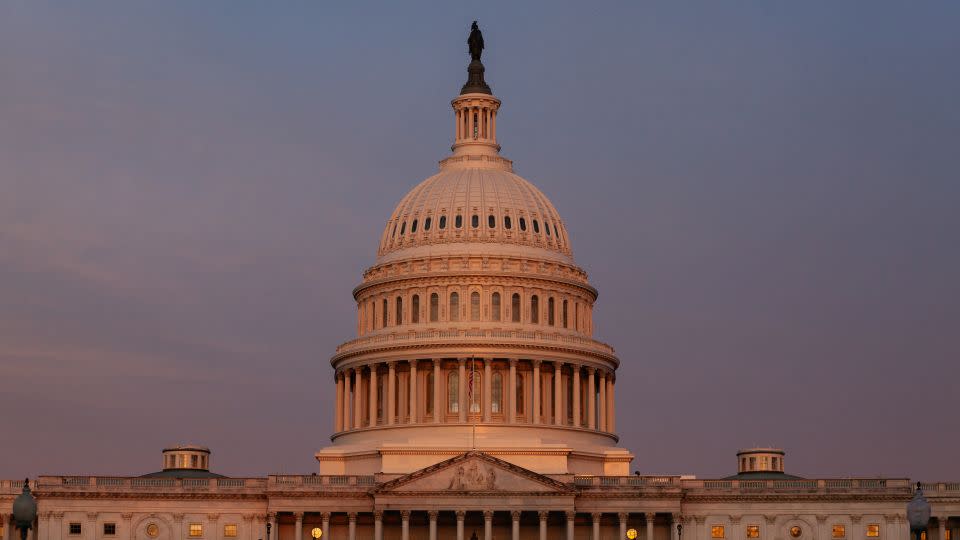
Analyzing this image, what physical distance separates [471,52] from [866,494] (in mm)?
57668

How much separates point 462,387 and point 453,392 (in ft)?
9.24

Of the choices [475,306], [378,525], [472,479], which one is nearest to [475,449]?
[472,479]

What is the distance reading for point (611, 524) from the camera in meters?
151

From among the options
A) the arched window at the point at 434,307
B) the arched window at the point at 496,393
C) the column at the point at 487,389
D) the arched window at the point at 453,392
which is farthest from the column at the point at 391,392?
the arched window at the point at 496,393

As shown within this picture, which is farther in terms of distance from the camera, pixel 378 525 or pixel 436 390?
pixel 436 390

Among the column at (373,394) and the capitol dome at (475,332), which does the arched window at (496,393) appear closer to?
the capitol dome at (475,332)

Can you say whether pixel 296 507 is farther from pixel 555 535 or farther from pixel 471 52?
pixel 471 52

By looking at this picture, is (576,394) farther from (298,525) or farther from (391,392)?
(298,525)

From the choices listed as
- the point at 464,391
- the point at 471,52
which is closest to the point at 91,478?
the point at 464,391

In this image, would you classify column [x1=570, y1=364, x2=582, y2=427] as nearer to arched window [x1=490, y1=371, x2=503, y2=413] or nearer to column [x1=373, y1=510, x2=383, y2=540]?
arched window [x1=490, y1=371, x2=503, y2=413]

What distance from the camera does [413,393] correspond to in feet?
542

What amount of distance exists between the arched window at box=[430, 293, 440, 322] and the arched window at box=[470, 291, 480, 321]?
9.74 ft

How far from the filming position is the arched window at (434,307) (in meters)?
169

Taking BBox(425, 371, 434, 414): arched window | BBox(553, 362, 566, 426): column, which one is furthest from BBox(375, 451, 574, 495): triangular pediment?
BBox(425, 371, 434, 414): arched window
